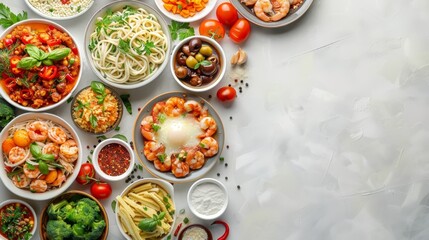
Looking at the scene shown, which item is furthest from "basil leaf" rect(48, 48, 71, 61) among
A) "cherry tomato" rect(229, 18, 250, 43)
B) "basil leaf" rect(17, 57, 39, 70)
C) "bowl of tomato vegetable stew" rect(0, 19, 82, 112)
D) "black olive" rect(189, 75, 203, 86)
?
"cherry tomato" rect(229, 18, 250, 43)

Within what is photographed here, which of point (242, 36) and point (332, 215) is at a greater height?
A: point (242, 36)

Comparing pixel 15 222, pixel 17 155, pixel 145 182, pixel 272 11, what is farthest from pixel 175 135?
pixel 15 222

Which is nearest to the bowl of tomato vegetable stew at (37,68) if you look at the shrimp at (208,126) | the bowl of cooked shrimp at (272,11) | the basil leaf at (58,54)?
the basil leaf at (58,54)

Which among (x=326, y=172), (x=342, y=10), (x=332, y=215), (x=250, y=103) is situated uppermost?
(x=342, y=10)

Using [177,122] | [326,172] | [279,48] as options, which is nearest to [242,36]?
[279,48]

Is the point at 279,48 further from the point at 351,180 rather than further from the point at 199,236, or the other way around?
the point at 199,236

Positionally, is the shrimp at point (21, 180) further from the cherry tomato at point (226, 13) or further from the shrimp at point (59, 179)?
the cherry tomato at point (226, 13)

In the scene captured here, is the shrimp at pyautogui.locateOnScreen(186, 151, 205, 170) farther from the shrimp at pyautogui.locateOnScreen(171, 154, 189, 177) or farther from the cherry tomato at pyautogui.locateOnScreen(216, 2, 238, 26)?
the cherry tomato at pyautogui.locateOnScreen(216, 2, 238, 26)

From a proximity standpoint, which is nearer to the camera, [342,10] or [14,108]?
[14,108]
